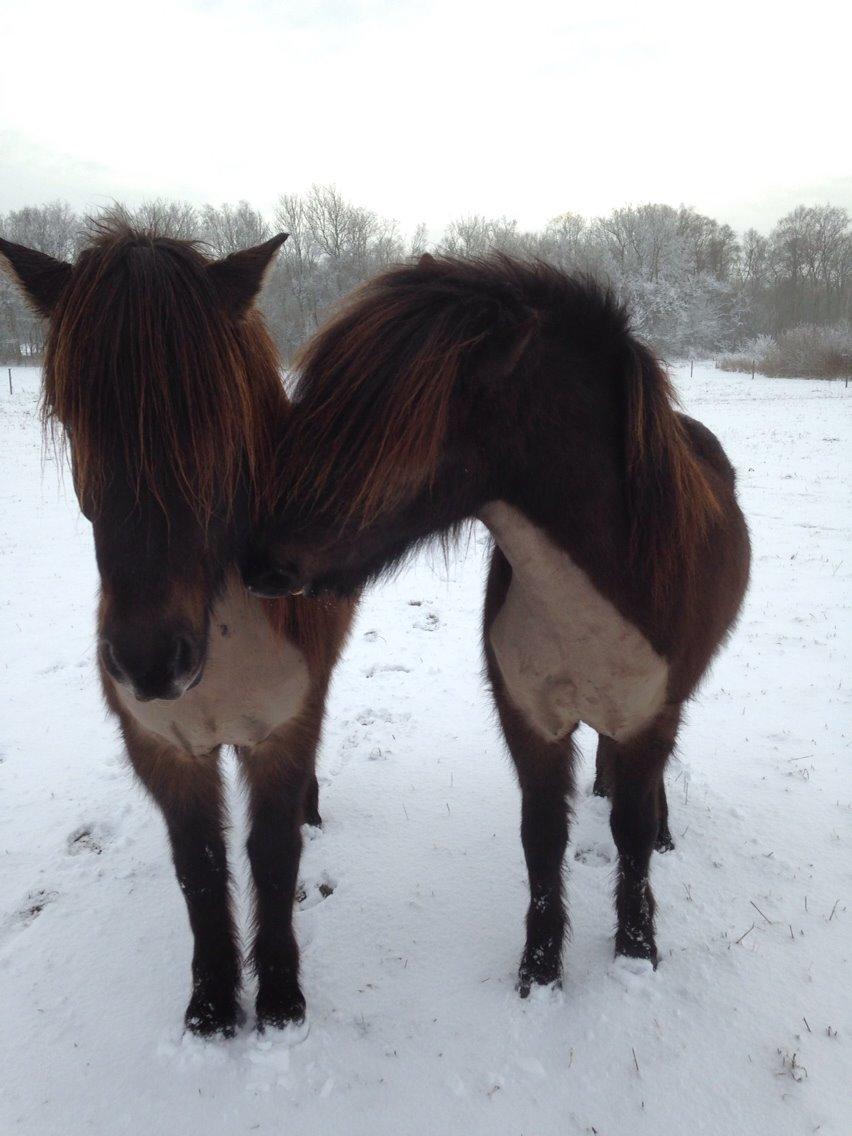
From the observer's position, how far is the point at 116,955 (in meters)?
2.51

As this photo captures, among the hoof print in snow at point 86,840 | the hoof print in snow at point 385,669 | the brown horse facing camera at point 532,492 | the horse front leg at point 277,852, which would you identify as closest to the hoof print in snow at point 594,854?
the brown horse facing camera at point 532,492

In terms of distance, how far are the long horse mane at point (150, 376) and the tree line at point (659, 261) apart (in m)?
0.35

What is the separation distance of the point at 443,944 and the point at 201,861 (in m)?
1.08

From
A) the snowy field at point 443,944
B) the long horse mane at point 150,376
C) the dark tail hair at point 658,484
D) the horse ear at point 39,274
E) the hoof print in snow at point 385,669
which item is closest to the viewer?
the long horse mane at point 150,376

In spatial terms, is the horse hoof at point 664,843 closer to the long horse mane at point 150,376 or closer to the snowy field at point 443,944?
the snowy field at point 443,944

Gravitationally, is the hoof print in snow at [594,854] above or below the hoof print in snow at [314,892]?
above

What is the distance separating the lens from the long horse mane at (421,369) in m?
1.45

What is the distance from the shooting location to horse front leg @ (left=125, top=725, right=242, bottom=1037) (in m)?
2.02

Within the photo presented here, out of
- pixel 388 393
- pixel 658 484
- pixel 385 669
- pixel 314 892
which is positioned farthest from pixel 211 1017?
pixel 385 669

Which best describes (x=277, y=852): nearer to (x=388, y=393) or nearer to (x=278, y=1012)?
(x=278, y=1012)

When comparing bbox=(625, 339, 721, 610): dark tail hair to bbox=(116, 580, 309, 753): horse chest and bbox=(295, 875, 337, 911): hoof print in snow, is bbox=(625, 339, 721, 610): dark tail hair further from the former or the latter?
bbox=(295, 875, 337, 911): hoof print in snow

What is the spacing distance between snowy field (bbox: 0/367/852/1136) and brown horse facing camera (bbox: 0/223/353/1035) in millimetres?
596

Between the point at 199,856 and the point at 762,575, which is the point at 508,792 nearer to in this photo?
the point at 199,856

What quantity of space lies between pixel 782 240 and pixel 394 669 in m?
68.4
